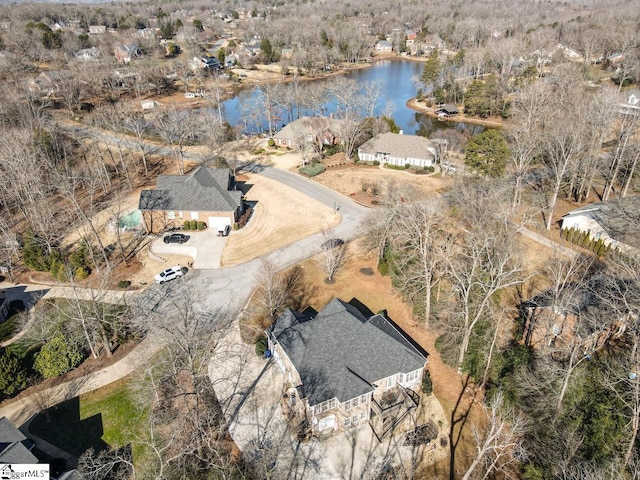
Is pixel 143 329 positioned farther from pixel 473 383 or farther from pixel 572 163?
pixel 572 163

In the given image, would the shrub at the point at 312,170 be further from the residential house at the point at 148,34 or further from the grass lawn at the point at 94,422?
the residential house at the point at 148,34

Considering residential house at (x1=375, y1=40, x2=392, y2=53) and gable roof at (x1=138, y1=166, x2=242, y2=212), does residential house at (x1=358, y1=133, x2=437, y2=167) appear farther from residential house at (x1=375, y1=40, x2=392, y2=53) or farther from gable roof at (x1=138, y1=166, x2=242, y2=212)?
residential house at (x1=375, y1=40, x2=392, y2=53)

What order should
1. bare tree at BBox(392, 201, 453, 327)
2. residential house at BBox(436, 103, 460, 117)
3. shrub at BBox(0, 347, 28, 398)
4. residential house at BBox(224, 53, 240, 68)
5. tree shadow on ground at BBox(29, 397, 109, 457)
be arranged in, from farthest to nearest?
1. residential house at BBox(224, 53, 240, 68)
2. residential house at BBox(436, 103, 460, 117)
3. bare tree at BBox(392, 201, 453, 327)
4. shrub at BBox(0, 347, 28, 398)
5. tree shadow on ground at BBox(29, 397, 109, 457)

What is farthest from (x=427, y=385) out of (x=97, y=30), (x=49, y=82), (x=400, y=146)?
(x=97, y=30)

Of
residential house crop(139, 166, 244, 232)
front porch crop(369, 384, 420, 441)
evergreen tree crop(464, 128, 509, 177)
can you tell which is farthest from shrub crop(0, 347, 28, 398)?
evergreen tree crop(464, 128, 509, 177)

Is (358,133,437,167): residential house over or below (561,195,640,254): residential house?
below

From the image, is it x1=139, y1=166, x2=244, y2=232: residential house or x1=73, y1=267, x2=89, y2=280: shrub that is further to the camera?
x1=139, y1=166, x2=244, y2=232: residential house

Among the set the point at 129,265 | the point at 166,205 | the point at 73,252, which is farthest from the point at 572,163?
the point at 73,252
